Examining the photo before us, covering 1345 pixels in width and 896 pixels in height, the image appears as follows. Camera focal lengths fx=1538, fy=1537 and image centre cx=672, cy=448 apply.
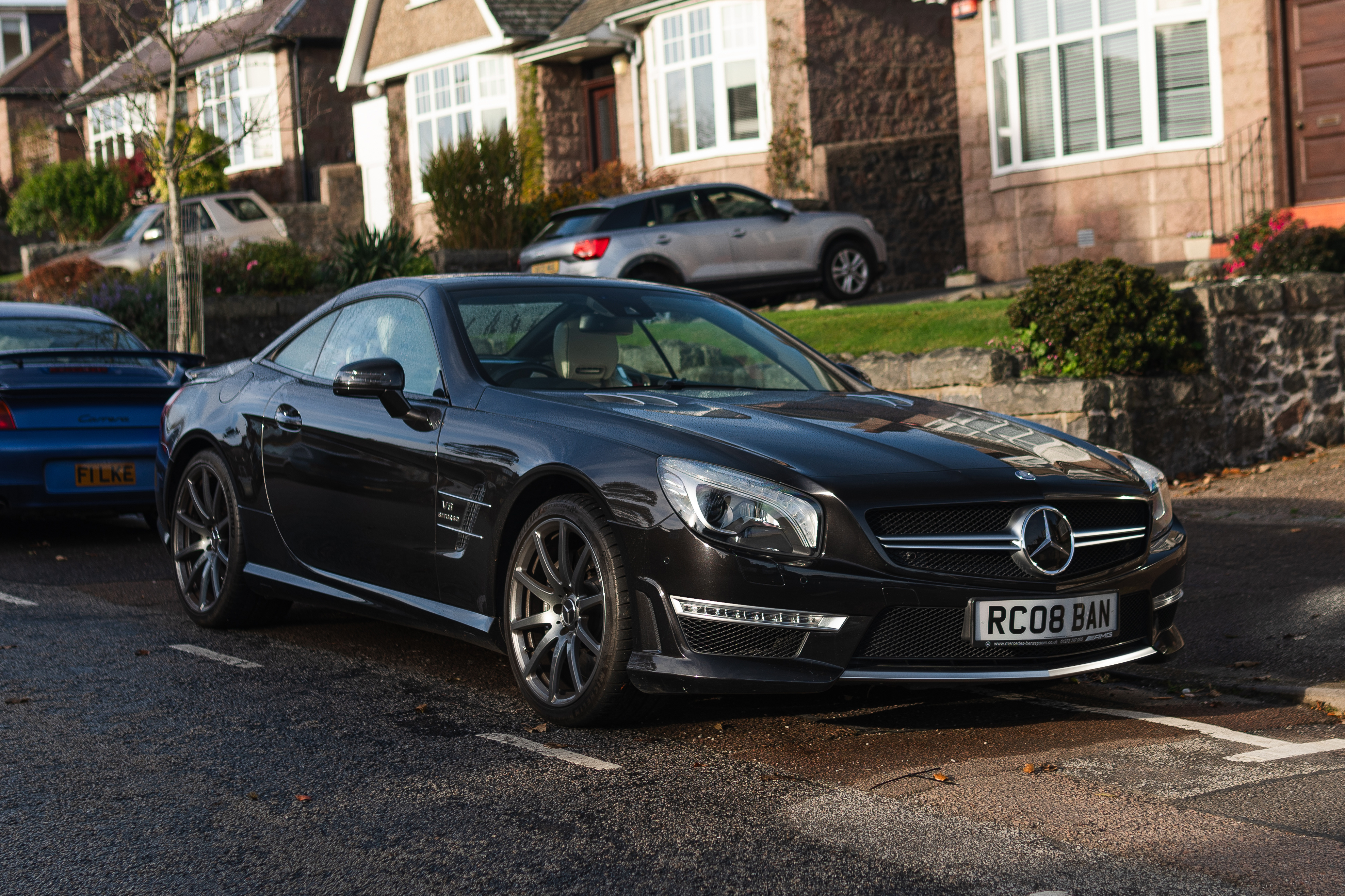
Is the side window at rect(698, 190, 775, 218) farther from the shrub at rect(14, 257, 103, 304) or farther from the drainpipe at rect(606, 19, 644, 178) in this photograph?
the shrub at rect(14, 257, 103, 304)

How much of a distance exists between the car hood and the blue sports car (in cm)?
484

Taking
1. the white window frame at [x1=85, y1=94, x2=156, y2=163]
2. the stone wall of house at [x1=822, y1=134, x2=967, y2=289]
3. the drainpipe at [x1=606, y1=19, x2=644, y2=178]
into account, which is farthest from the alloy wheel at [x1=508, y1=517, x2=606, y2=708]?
the white window frame at [x1=85, y1=94, x2=156, y2=163]

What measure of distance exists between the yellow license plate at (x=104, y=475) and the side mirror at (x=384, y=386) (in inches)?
172

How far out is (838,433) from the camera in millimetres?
5141

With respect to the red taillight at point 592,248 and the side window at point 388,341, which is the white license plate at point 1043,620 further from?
the red taillight at point 592,248

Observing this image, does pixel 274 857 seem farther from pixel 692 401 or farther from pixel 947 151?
pixel 947 151

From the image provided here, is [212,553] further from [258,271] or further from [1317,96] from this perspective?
[1317,96]

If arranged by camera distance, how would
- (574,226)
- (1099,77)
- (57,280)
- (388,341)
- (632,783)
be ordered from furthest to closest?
(57,280) → (1099,77) → (574,226) → (388,341) → (632,783)

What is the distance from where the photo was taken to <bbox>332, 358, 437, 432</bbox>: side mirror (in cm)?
571

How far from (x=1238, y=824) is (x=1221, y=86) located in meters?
15.3

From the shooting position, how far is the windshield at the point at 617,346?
589 cm

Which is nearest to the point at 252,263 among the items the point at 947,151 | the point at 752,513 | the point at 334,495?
the point at 947,151

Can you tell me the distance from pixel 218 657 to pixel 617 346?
214 cm

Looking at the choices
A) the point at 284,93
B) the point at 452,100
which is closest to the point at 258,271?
the point at 452,100
